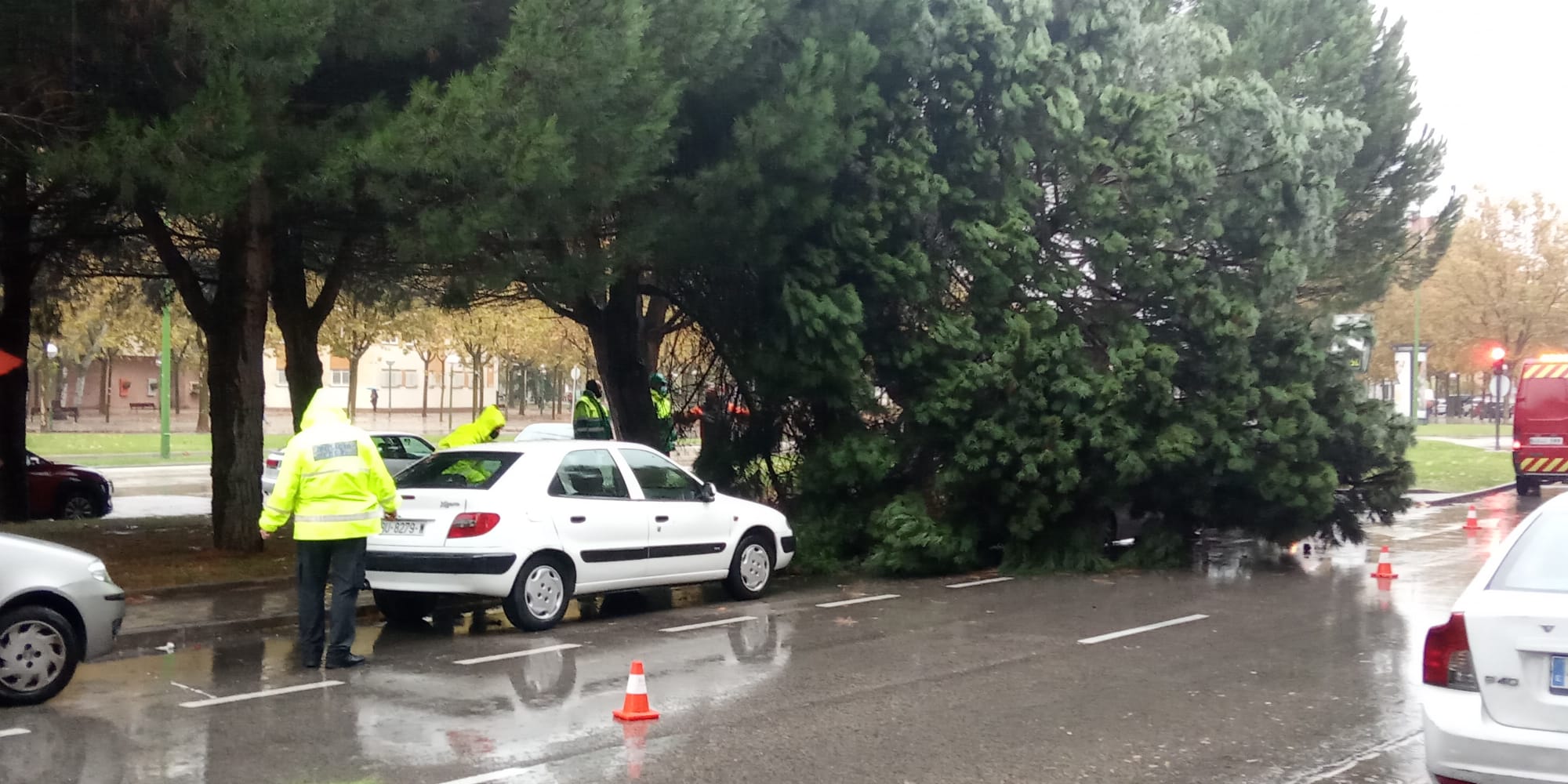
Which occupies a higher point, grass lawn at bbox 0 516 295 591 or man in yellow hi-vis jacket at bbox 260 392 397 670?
man in yellow hi-vis jacket at bbox 260 392 397 670

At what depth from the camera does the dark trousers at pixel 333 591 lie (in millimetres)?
9344

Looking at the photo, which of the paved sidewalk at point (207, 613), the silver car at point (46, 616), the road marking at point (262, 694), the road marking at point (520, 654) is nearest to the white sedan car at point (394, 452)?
the paved sidewalk at point (207, 613)

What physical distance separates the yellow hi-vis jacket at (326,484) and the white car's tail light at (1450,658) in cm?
674

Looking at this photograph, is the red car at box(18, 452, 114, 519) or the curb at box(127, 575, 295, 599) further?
the red car at box(18, 452, 114, 519)

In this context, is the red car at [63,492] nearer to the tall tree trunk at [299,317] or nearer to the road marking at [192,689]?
the tall tree trunk at [299,317]

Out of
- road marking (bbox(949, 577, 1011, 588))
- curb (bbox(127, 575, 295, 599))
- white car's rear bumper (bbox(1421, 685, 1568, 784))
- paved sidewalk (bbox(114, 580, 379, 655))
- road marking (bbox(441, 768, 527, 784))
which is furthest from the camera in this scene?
road marking (bbox(949, 577, 1011, 588))

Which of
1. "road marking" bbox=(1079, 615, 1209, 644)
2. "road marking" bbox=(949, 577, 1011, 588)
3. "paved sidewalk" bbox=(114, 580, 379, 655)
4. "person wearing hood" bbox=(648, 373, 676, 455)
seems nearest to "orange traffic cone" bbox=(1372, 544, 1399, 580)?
"road marking" bbox=(1079, 615, 1209, 644)

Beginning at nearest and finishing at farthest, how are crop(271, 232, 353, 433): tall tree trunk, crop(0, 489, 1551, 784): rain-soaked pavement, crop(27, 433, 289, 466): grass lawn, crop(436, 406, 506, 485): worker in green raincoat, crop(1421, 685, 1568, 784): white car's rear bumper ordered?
crop(1421, 685, 1568, 784): white car's rear bumper → crop(0, 489, 1551, 784): rain-soaked pavement → crop(436, 406, 506, 485): worker in green raincoat → crop(271, 232, 353, 433): tall tree trunk → crop(27, 433, 289, 466): grass lawn

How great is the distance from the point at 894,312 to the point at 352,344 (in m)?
32.3

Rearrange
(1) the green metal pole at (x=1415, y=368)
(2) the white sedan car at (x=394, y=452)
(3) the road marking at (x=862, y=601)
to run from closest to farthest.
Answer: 1. (3) the road marking at (x=862, y=601)
2. (2) the white sedan car at (x=394, y=452)
3. (1) the green metal pole at (x=1415, y=368)

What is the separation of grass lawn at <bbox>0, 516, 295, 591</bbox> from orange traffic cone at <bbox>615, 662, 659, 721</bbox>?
5.85 metres

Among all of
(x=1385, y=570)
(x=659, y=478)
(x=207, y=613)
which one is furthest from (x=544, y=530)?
(x=1385, y=570)

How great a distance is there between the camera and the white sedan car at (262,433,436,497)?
68.7 ft

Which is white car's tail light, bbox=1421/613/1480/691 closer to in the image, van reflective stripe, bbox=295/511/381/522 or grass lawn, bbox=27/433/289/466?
van reflective stripe, bbox=295/511/381/522
